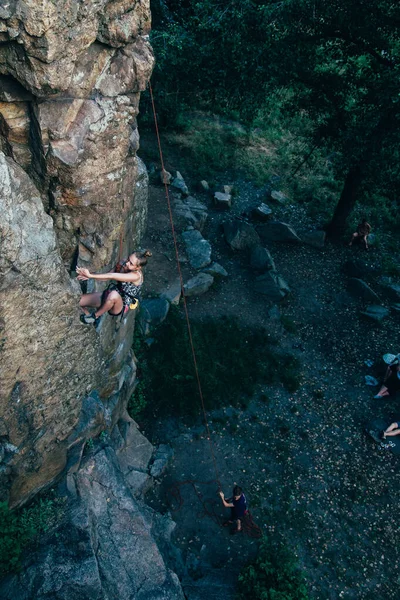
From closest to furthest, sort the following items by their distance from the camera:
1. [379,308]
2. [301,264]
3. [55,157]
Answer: [55,157], [379,308], [301,264]

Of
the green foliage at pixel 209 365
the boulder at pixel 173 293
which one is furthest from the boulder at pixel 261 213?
the green foliage at pixel 209 365

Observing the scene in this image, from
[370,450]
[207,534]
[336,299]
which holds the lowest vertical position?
[207,534]

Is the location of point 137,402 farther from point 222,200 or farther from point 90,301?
point 222,200

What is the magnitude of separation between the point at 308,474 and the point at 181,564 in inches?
151

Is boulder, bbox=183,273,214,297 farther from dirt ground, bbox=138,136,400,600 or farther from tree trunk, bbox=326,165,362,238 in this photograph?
tree trunk, bbox=326,165,362,238

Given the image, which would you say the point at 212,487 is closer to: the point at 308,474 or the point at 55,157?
the point at 308,474

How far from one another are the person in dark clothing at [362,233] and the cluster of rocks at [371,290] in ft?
3.51

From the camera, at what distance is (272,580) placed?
8789 mm

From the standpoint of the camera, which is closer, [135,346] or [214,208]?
[135,346]

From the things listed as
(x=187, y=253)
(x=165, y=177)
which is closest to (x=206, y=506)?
(x=187, y=253)

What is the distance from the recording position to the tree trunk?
1558cm

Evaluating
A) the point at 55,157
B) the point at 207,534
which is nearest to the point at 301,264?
the point at 207,534

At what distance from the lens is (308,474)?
1152 centimetres

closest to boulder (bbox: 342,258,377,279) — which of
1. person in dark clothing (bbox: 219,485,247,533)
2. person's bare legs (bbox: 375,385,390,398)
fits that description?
person's bare legs (bbox: 375,385,390,398)
